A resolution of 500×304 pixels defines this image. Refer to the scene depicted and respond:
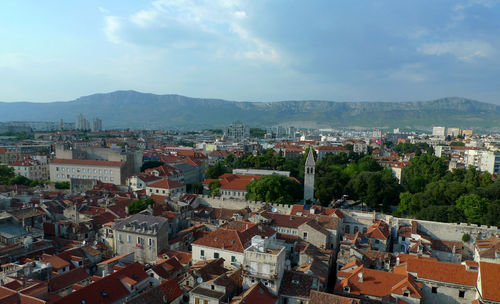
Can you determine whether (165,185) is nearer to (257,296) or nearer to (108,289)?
(108,289)

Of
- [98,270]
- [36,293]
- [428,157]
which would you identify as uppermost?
[428,157]

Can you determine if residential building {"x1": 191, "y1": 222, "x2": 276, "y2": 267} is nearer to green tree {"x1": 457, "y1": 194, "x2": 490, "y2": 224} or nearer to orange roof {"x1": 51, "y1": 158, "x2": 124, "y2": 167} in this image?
green tree {"x1": 457, "y1": 194, "x2": 490, "y2": 224}

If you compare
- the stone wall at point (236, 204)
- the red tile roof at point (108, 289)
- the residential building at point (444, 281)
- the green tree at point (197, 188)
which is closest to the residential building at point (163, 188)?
the green tree at point (197, 188)

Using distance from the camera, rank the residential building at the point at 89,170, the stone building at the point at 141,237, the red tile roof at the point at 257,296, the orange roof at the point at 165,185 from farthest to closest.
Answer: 1. the residential building at the point at 89,170
2. the orange roof at the point at 165,185
3. the stone building at the point at 141,237
4. the red tile roof at the point at 257,296

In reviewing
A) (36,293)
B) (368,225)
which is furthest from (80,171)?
(368,225)

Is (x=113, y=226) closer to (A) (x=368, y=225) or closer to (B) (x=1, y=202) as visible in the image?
(B) (x=1, y=202)

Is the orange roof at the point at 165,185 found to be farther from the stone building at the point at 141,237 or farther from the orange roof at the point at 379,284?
the orange roof at the point at 379,284

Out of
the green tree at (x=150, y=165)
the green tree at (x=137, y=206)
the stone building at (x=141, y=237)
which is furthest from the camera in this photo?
the green tree at (x=150, y=165)
